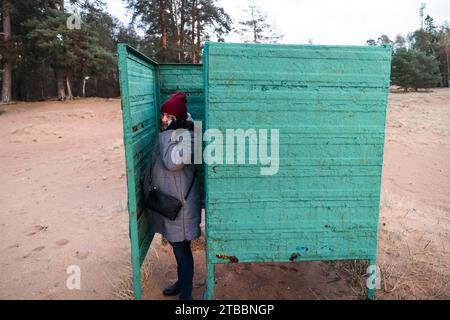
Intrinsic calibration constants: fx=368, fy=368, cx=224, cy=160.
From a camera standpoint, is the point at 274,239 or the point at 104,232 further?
the point at 104,232

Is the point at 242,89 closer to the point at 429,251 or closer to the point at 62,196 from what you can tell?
the point at 429,251

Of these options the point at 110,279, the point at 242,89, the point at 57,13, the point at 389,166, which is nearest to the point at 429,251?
the point at 242,89

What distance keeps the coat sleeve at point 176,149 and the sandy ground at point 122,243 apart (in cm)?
128

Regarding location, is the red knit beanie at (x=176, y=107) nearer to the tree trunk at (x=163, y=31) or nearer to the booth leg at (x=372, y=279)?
the booth leg at (x=372, y=279)

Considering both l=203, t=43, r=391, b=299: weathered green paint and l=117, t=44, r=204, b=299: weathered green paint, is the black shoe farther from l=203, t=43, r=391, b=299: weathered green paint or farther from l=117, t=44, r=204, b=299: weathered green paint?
l=203, t=43, r=391, b=299: weathered green paint

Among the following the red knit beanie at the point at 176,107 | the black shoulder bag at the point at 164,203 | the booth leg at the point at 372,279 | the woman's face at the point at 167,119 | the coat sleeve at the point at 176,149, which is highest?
the red knit beanie at the point at 176,107

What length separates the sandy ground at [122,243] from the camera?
3359mm

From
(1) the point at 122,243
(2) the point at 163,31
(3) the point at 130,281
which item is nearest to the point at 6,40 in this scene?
(2) the point at 163,31

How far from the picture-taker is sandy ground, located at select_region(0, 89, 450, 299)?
3.36 metres

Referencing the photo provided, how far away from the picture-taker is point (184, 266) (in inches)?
119

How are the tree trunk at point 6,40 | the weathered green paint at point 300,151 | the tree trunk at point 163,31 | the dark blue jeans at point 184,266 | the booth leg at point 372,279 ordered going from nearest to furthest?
the weathered green paint at point 300,151, the booth leg at point 372,279, the dark blue jeans at point 184,266, the tree trunk at point 6,40, the tree trunk at point 163,31

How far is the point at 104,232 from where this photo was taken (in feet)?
15.2

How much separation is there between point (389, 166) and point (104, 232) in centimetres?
639

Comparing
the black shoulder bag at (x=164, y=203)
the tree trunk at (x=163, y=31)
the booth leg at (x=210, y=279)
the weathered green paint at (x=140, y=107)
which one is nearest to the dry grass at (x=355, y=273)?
the booth leg at (x=210, y=279)
